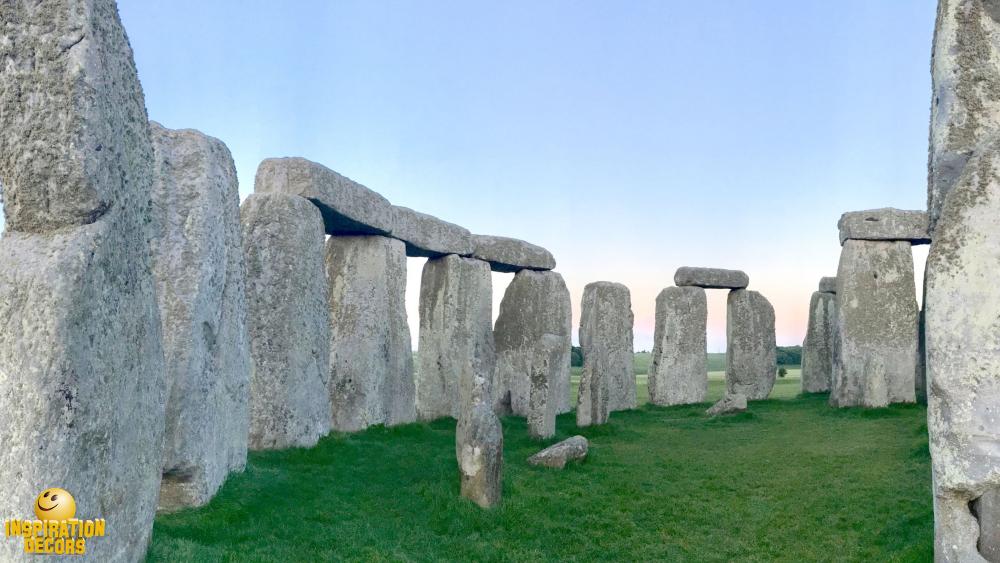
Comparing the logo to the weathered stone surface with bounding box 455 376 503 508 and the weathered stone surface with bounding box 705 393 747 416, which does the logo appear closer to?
the weathered stone surface with bounding box 455 376 503 508

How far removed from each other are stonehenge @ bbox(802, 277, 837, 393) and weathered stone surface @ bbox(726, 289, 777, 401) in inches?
49.3

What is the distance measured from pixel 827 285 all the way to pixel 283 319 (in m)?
15.3

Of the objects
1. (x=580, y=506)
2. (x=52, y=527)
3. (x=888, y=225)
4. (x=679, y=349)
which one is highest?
(x=888, y=225)

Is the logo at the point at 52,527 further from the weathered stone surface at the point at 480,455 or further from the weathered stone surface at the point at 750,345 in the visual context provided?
the weathered stone surface at the point at 750,345

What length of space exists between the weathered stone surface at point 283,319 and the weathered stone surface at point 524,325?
6.61 meters

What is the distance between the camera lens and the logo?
11.3ft

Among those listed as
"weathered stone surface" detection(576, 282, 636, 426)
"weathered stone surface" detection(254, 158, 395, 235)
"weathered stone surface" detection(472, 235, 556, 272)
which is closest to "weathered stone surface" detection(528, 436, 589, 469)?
"weathered stone surface" detection(254, 158, 395, 235)

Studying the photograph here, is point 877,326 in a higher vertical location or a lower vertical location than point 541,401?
higher

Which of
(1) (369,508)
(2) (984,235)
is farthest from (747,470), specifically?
(2) (984,235)

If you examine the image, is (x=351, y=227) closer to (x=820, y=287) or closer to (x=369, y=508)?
(x=369, y=508)

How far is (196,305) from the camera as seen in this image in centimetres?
608

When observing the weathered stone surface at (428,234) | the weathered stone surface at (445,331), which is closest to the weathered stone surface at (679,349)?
the weathered stone surface at (445,331)

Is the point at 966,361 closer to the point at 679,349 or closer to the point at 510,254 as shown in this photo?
the point at 510,254

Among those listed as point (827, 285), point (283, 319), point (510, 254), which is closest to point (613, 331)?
point (510, 254)
